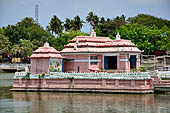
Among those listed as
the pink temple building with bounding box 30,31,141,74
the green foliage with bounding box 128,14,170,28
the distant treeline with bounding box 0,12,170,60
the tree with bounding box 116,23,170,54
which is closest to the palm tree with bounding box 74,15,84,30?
the distant treeline with bounding box 0,12,170,60

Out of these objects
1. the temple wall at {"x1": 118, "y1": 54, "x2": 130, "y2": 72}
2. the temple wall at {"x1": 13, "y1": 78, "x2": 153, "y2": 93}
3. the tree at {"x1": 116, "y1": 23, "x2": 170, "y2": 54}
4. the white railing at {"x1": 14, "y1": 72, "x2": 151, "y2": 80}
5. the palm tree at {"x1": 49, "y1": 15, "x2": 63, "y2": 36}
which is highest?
the palm tree at {"x1": 49, "y1": 15, "x2": 63, "y2": 36}

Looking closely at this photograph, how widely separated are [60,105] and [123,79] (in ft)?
29.9

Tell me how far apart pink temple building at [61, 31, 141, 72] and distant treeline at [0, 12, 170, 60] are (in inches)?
969

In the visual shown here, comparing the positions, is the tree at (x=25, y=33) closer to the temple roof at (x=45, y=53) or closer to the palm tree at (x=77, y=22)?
the palm tree at (x=77, y=22)

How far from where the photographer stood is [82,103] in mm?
36062

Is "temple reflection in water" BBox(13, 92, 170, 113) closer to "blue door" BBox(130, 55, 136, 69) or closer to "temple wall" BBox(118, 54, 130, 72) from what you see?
"temple wall" BBox(118, 54, 130, 72)

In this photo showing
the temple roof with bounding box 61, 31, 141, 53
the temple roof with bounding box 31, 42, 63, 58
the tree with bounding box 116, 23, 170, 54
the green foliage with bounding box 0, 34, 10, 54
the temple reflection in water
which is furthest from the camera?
the green foliage with bounding box 0, 34, 10, 54

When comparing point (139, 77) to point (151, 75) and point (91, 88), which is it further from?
point (91, 88)

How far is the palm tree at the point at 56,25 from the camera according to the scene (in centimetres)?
10469

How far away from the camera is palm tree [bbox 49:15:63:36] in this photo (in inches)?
4122

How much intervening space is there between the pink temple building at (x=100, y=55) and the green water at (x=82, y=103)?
6076 mm

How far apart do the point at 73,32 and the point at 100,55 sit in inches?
1847

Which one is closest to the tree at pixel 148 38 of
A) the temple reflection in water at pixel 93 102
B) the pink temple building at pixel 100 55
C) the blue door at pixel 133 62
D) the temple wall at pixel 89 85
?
the blue door at pixel 133 62

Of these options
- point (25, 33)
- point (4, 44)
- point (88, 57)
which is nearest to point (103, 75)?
point (88, 57)
